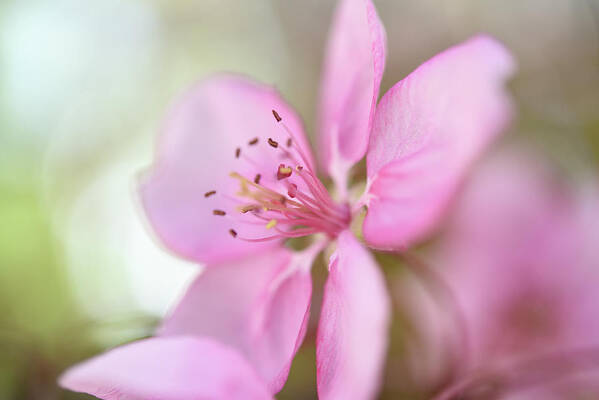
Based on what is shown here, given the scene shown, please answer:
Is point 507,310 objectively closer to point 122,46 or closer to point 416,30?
point 416,30

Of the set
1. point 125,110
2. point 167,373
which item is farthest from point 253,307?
point 125,110

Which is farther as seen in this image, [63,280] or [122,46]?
[122,46]

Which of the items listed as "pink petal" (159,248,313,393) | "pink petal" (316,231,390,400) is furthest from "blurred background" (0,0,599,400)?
"pink petal" (316,231,390,400)

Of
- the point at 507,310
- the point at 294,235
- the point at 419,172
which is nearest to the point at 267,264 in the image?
the point at 294,235

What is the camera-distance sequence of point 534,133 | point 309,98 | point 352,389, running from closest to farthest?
point 352,389 < point 534,133 < point 309,98

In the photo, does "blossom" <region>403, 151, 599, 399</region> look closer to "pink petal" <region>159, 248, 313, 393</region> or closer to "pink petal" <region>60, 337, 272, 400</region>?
"pink petal" <region>159, 248, 313, 393</region>
